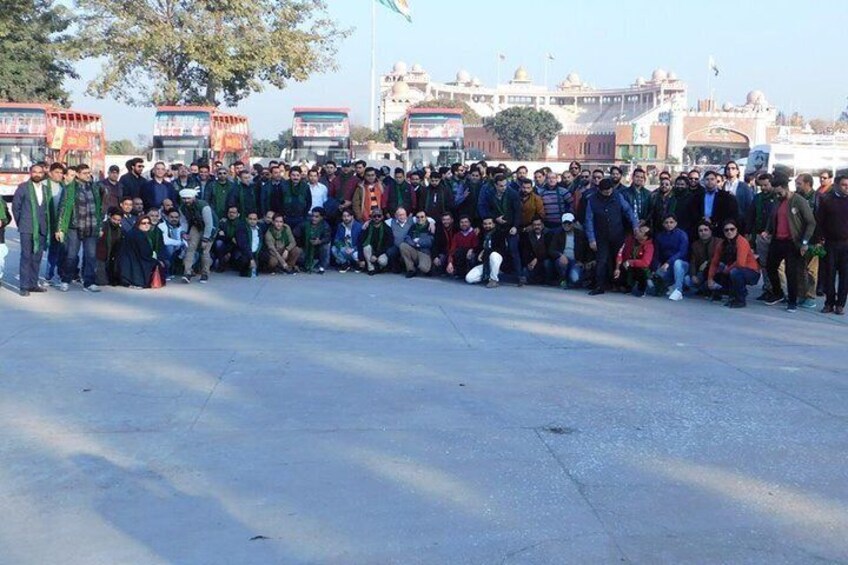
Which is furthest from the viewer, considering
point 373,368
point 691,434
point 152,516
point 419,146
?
point 419,146

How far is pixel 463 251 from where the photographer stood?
46.4ft

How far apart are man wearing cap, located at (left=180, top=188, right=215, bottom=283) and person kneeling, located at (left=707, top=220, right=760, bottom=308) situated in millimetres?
6943

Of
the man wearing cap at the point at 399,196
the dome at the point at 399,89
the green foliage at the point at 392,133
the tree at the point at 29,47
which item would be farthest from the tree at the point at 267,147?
the man wearing cap at the point at 399,196

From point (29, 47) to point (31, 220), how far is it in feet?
105

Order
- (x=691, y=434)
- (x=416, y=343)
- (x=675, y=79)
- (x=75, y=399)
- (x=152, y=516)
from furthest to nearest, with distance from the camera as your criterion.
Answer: (x=675, y=79), (x=416, y=343), (x=75, y=399), (x=691, y=434), (x=152, y=516)

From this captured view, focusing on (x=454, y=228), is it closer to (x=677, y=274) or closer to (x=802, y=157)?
(x=677, y=274)

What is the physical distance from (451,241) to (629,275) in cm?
281

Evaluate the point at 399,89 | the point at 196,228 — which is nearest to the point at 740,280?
the point at 196,228

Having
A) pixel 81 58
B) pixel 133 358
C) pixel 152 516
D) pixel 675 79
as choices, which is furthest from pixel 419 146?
pixel 675 79

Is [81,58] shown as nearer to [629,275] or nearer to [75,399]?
[629,275]

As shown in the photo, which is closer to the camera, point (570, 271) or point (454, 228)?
point (570, 271)

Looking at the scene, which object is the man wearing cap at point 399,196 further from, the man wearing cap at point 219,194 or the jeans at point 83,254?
the jeans at point 83,254

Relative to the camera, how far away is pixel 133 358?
838cm

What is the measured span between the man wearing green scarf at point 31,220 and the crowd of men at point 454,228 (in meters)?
0.02
